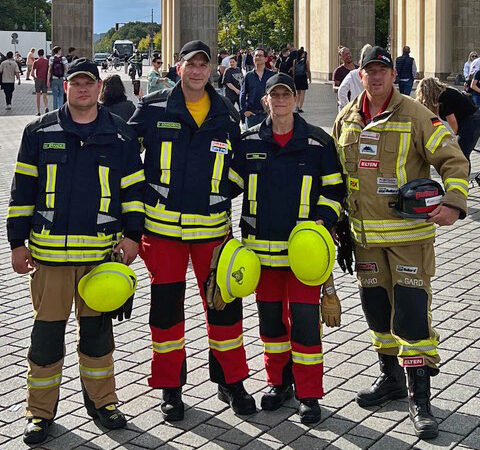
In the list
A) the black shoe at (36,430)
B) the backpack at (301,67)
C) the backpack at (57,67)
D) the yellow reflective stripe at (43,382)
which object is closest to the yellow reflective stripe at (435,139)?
the yellow reflective stripe at (43,382)

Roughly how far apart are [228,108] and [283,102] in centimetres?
36

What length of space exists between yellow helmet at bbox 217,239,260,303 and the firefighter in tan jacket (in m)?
0.67

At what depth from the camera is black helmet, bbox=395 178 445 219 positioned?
19.1 feet

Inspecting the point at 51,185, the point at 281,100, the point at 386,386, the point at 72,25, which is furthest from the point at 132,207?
the point at 72,25

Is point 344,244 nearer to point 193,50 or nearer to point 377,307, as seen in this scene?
point 377,307

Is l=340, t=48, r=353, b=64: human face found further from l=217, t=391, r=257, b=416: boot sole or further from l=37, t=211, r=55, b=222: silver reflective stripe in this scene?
l=37, t=211, r=55, b=222: silver reflective stripe

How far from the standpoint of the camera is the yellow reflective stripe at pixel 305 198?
20.1ft

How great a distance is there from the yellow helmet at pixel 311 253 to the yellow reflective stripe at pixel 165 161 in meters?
0.80

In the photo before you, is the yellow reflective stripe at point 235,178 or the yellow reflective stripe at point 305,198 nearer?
the yellow reflective stripe at point 305,198

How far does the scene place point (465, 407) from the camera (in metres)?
6.15

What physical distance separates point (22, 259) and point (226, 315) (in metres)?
1.25

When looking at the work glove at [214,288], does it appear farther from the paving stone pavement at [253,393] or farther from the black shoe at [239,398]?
the paving stone pavement at [253,393]

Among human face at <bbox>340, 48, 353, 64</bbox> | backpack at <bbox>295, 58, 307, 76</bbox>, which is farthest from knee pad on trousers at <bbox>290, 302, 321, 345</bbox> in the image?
backpack at <bbox>295, 58, 307, 76</bbox>

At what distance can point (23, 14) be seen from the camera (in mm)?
119500
